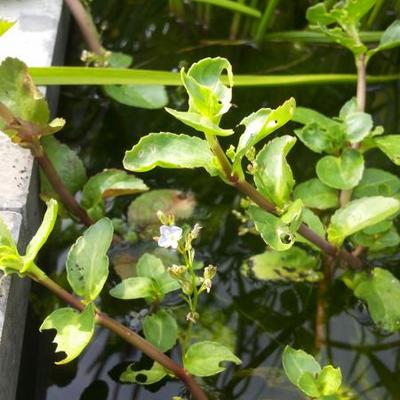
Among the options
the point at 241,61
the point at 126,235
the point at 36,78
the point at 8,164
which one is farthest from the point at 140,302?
the point at 241,61

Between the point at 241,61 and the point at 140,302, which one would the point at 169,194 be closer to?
the point at 140,302

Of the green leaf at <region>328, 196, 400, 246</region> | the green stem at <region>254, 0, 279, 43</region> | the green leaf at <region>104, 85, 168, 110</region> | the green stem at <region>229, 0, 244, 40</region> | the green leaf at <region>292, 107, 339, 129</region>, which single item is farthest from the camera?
the green stem at <region>229, 0, 244, 40</region>

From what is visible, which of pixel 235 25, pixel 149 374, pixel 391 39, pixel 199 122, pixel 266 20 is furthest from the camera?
pixel 235 25

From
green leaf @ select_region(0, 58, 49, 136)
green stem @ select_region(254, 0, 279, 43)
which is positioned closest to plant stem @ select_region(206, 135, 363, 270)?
green leaf @ select_region(0, 58, 49, 136)

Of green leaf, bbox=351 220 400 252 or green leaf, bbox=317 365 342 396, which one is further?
green leaf, bbox=351 220 400 252

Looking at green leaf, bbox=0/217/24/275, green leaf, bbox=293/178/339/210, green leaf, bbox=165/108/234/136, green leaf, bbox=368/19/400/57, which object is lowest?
green leaf, bbox=0/217/24/275

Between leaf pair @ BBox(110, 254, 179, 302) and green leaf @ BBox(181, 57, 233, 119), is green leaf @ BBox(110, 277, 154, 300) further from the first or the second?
green leaf @ BBox(181, 57, 233, 119)

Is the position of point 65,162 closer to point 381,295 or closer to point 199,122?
point 199,122

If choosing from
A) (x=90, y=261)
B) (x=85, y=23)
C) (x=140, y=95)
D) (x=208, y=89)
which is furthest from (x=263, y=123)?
(x=85, y=23)
